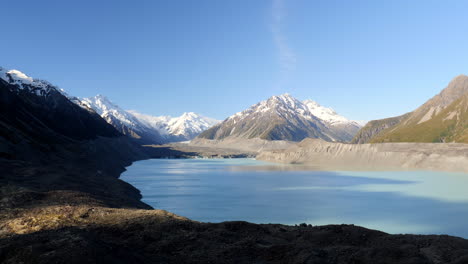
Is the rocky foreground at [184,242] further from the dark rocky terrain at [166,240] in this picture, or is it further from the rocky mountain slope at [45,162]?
the rocky mountain slope at [45,162]

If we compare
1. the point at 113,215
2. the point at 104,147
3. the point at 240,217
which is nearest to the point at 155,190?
the point at 240,217

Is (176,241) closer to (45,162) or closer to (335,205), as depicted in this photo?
(335,205)

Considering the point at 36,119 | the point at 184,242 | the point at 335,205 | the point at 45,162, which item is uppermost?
the point at 36,119

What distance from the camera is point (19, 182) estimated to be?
3950cm

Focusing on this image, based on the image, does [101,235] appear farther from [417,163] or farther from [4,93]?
[417,163]

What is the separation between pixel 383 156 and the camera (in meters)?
146

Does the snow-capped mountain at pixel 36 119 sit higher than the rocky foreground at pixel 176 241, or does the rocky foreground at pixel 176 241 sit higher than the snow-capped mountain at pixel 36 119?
the snow-capped mountain at pixel 36 119

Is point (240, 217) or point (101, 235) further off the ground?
point (101, 235)

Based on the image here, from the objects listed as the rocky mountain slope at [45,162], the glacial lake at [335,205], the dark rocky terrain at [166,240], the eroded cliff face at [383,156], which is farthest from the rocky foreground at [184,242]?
the eroded cliff face at [383,156]

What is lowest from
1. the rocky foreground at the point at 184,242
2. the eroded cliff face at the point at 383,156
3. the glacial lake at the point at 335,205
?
the glacial lake at the point at 335,205

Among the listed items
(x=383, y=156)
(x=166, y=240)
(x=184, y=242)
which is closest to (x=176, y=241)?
(x=184, y=242)

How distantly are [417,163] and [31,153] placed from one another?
12314cm

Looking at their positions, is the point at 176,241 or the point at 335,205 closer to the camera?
the point at 176,241

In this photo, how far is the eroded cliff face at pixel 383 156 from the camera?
122 meters
